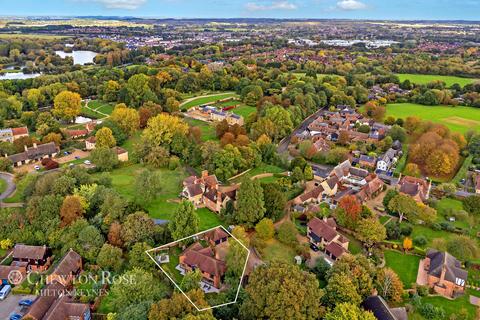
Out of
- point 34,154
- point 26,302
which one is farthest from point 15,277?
point 34,154

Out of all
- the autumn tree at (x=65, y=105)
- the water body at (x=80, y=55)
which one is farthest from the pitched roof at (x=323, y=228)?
the water body at (x=80, y=55)

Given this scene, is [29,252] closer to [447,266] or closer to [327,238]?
[327,238]

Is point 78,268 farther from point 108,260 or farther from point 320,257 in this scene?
point 320,257

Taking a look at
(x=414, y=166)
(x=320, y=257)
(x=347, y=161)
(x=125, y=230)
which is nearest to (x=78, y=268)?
(x=125, y=230)

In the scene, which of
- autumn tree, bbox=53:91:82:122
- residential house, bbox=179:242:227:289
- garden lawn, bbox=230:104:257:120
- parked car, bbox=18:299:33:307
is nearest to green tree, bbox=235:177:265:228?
residential house, bbox=179:242:227:289

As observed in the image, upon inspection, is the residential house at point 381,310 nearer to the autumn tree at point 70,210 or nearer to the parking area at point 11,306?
the parking area at point 11,306

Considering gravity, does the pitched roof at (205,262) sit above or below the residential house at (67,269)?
above
